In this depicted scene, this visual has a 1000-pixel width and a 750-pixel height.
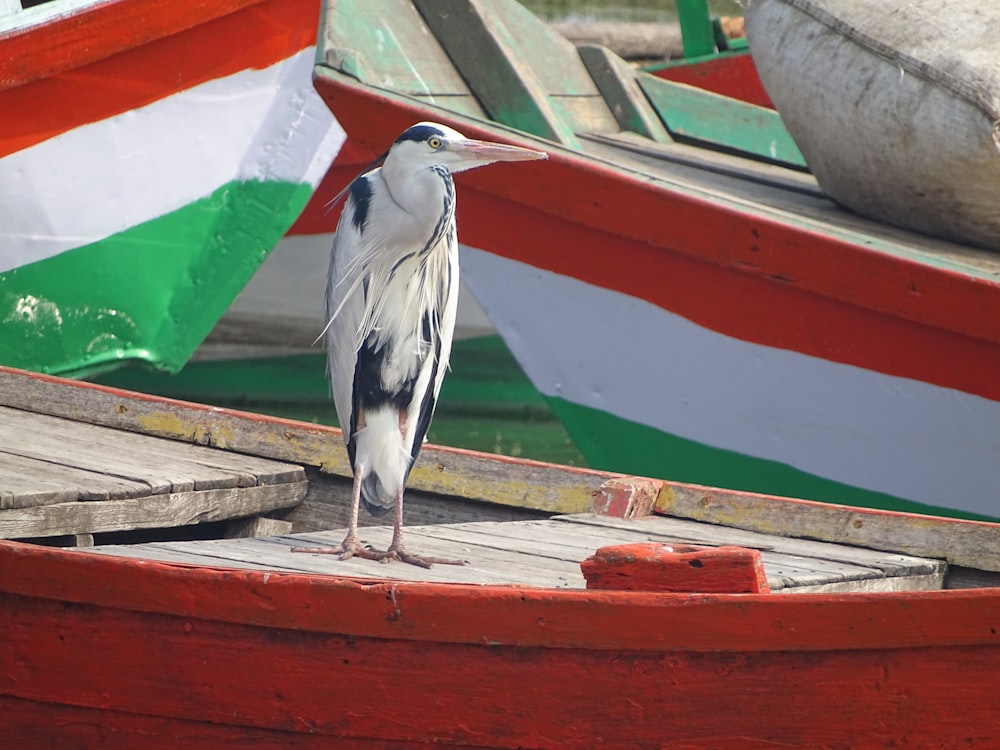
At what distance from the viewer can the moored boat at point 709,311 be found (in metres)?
3.79

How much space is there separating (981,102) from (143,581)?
8.51 feet

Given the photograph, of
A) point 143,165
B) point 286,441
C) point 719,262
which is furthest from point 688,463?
point 143,165

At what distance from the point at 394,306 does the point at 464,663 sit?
31.9 inches

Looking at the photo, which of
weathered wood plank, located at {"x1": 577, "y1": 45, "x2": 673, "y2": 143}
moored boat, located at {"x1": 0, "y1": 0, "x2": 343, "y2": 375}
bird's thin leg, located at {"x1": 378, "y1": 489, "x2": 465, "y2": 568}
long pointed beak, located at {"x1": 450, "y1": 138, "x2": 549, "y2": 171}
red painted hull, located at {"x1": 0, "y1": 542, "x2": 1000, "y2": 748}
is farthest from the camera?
weathered wood plank, located at {"x1": 577, "y1": 45, "x2": 673, "y2": 143}

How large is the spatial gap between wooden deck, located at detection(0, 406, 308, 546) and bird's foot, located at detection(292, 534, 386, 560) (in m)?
0.42

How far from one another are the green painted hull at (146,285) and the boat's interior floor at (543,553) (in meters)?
2.08

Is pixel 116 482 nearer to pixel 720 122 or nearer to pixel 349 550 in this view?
pixel 349 550

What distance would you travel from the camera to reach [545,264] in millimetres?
4234

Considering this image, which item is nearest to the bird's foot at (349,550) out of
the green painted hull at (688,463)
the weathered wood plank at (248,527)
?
the weathered wood plank at (248,527)

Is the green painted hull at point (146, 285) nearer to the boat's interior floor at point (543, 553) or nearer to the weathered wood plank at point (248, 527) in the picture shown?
the weathered wood plank at point (248, 527)

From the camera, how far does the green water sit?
275 inches

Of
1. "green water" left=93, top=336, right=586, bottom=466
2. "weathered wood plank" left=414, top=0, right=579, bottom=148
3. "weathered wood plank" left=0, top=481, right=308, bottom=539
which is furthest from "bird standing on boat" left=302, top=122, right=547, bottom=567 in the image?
"green water" left=93, top=336, right=586, bottom=466

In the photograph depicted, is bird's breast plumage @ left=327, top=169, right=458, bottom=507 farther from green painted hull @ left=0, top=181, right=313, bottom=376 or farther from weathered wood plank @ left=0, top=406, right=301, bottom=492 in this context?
green painted hull @ left=0, top=181, right=313, bottom=376

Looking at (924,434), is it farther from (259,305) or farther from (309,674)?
(259,305)
